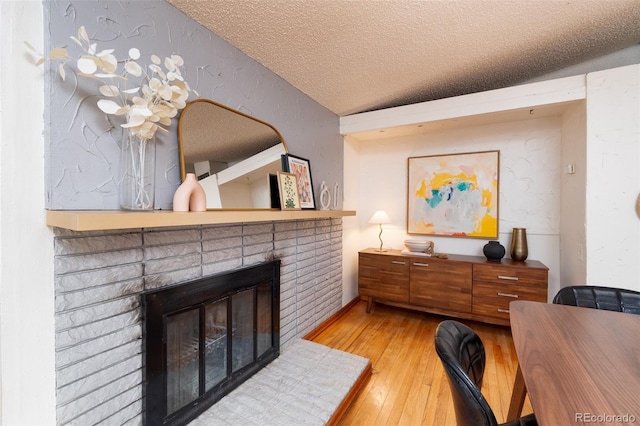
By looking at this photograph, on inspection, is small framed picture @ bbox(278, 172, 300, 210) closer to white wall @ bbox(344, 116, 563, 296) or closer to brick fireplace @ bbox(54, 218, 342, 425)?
brick fireplace @ bbox(54, 218, 342, 425)

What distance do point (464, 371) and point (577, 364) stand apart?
1.41ft

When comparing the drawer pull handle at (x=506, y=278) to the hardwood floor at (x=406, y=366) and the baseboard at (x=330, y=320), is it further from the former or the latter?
the baseboard at (x=330, y=320)

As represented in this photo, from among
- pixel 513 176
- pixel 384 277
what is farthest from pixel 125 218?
pixel 513 176

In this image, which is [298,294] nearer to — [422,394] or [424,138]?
[422,394]

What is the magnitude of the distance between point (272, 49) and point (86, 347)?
1987mm

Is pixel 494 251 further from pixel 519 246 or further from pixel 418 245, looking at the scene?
pixel 418 245

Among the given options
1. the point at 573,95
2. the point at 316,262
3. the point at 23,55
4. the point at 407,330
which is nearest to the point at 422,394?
the point at 407,330

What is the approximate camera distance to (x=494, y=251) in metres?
2.71

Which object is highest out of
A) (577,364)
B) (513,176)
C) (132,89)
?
(132,89)

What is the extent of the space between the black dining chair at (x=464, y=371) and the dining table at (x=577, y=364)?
0.44 ft

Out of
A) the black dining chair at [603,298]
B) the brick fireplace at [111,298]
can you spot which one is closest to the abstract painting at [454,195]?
the black dining chair at [603,298]

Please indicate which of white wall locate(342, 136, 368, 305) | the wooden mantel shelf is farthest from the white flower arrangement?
white wall locate(342, 136, 368, 305)

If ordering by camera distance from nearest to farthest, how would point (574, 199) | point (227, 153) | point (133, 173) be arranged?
1. point (133, 173)
2. point (227, 153)
3. point (574, 199)

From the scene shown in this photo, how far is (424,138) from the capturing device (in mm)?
3305
